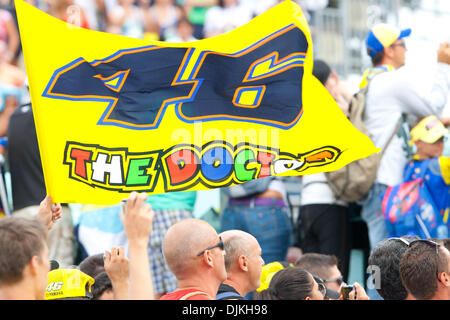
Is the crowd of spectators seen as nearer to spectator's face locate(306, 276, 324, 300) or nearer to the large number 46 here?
spectator's face locate(306, 276, 324, 300)

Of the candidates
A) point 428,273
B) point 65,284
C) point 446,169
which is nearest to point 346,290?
point 428,273

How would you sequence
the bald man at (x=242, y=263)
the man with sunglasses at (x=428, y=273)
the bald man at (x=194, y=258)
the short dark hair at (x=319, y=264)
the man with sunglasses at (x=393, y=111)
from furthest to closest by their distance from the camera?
the man with sunglasses at (x=393, y=111) < the short dark hair at (x=319, y=264) < the bald man at (x=242, y=263) < the bald man at (x=194, y=258) < the man with sunglasses at (x=428, y=273)

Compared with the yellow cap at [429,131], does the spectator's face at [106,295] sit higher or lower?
lower

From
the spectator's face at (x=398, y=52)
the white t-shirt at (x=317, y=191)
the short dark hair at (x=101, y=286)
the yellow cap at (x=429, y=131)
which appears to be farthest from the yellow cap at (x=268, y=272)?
the spectator's face at (x=398, y=52)

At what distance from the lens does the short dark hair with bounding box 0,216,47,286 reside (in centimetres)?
343

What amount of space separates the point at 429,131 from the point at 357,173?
70 cm

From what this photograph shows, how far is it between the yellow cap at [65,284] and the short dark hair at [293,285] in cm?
133

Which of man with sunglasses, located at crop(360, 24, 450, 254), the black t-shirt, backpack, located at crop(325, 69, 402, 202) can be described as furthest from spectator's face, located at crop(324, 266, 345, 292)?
the black t-shirt

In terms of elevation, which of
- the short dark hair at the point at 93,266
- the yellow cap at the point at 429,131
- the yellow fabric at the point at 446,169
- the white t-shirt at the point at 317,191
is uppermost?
A: the yellow cap at the point at 429,131

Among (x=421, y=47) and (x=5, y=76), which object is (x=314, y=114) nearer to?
(x=421, y=47)

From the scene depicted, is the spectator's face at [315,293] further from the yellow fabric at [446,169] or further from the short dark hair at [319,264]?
the yellow fabric at [446,169]

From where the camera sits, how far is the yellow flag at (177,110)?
5000 mm

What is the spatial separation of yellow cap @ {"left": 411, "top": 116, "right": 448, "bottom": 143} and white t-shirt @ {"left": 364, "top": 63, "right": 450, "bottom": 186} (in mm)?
158

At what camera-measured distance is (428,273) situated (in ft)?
13.5
